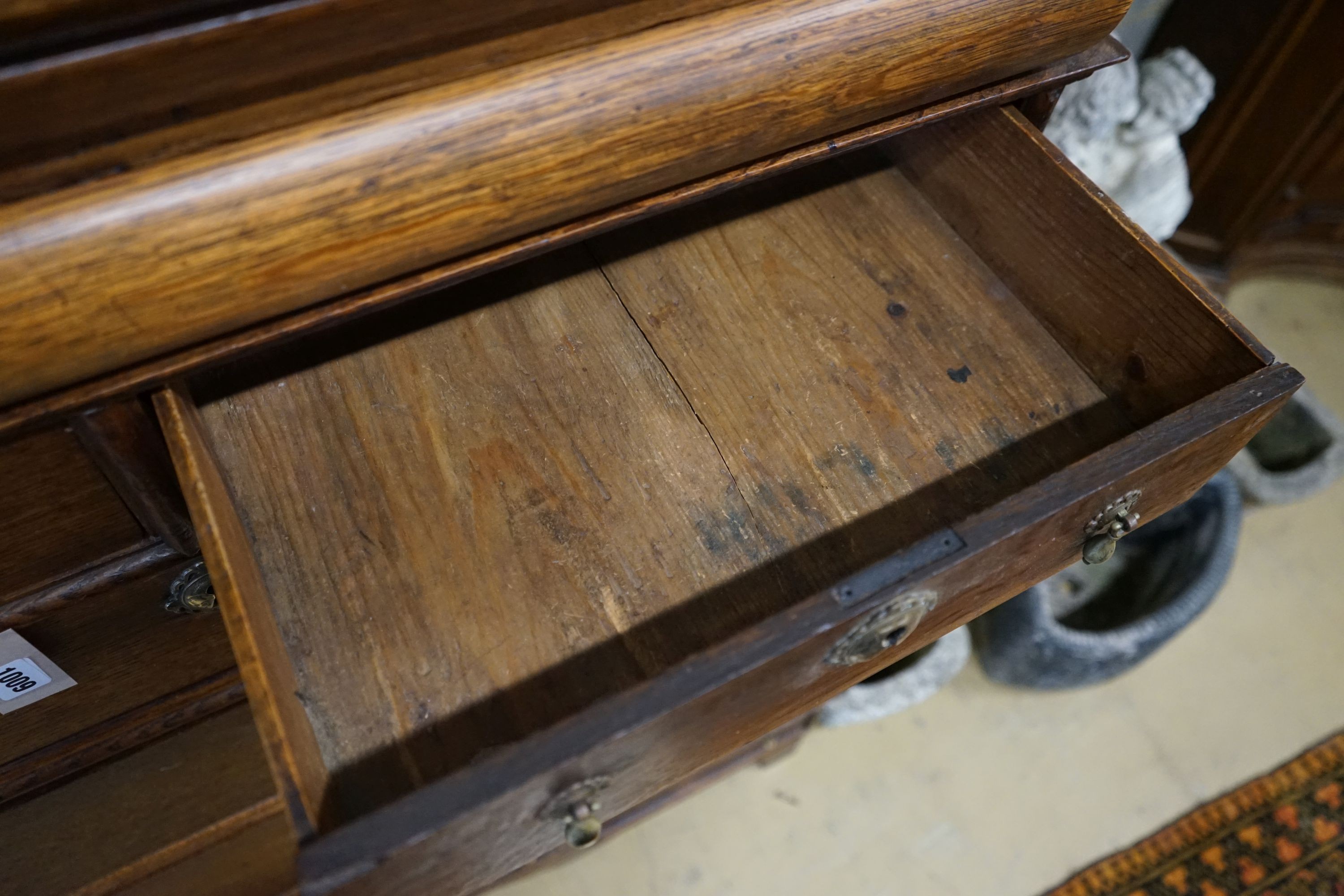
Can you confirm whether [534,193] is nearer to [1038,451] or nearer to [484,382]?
[484,382]

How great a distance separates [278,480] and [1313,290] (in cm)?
192

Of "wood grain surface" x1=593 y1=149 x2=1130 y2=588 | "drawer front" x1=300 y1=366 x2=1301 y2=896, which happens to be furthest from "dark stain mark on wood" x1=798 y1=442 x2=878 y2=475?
"drawer front" x1=300 y1=366 x2=1301 y2=896

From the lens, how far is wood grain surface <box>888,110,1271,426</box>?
1.81 feet

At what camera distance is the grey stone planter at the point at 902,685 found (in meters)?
1.16

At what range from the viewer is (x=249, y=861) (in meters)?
0.80

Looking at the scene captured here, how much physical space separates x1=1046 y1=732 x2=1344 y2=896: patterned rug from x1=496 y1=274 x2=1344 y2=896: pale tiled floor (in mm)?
20

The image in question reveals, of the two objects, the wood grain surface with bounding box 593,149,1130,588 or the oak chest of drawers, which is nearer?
the oak chest of drawers

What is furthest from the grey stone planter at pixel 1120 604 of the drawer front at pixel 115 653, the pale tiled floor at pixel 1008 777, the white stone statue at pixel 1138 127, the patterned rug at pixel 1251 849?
the drawer front at pixel 115 653

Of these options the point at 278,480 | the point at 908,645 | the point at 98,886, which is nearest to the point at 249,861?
the point at 98,886

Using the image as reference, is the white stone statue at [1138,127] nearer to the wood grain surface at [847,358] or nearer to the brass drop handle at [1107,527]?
the wood grain surface at [847,358]

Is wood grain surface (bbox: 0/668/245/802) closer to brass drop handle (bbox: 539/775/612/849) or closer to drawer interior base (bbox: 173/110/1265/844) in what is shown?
drawer interior base (bbox: 173/110/1265/844)

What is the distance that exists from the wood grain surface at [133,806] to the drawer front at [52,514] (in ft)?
0.94

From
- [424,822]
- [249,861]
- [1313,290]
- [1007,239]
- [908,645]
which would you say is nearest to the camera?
[424,822]

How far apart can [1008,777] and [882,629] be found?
3.05 feet
